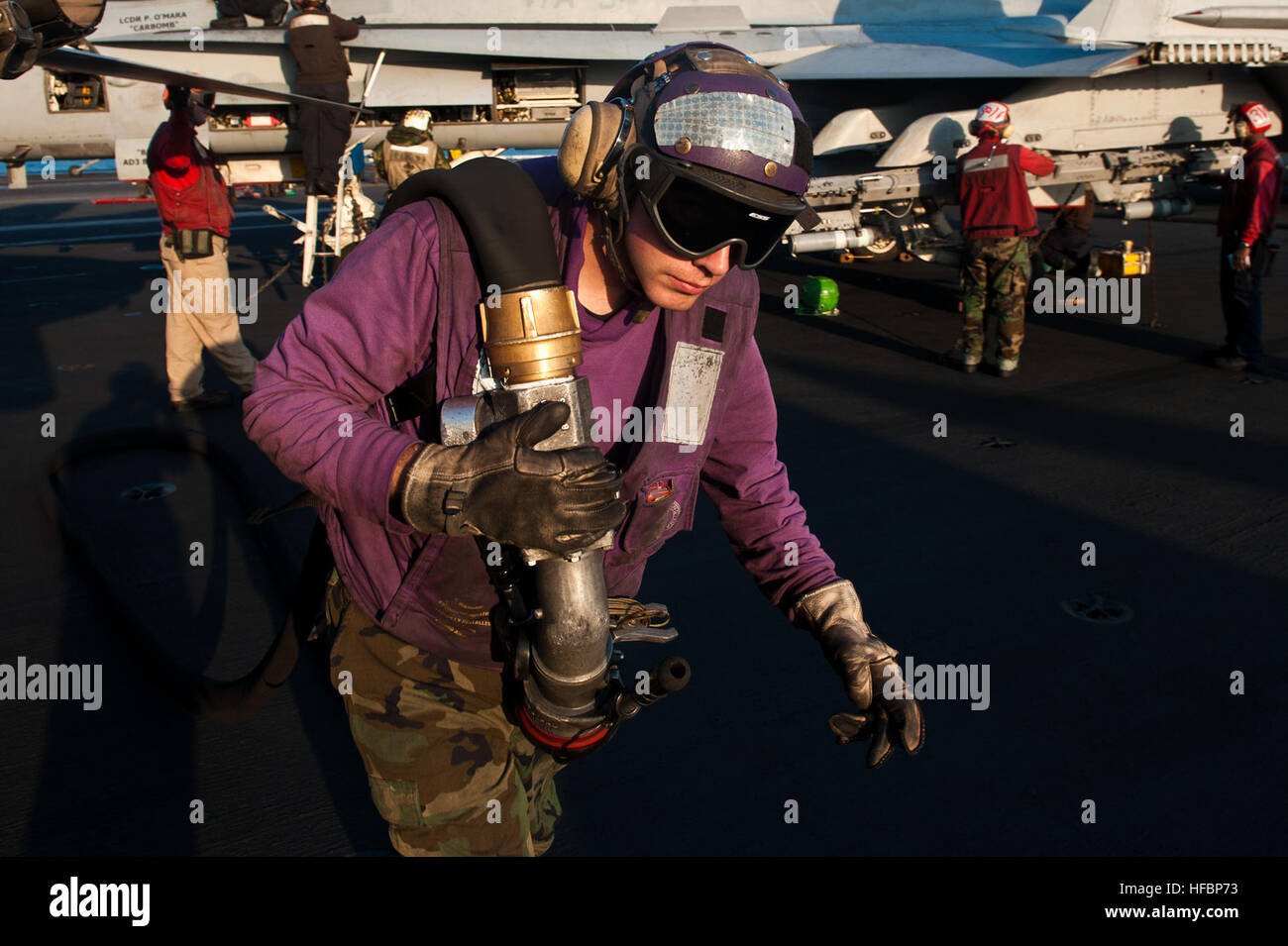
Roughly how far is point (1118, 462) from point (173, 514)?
5.26 metres

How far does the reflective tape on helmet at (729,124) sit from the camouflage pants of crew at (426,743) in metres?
1.04

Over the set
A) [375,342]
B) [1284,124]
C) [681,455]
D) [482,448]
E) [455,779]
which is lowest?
[455,779]

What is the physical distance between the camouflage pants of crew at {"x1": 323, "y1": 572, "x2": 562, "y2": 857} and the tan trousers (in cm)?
556

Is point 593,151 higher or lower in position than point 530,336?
higher

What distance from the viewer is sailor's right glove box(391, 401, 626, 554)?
4.58 ft

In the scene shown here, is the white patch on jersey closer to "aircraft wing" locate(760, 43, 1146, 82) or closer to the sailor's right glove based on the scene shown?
the sailor's right glove

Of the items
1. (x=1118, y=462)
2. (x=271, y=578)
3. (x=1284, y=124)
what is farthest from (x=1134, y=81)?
(x=271, y=578)

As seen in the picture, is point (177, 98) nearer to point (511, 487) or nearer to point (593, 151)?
point (593, 151)

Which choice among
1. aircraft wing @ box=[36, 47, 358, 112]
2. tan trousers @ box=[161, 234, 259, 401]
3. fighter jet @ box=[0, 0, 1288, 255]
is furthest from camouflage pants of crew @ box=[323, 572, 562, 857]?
fighter jet @ box=[0, 0, 1288, 255]

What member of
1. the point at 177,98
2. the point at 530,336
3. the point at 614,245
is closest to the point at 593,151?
the point at 614,245

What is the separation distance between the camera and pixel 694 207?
5.22 ft

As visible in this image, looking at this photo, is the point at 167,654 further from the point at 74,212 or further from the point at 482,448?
the point at 74,212

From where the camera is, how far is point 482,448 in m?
1.40

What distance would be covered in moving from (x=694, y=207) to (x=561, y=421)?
449 millimetres
